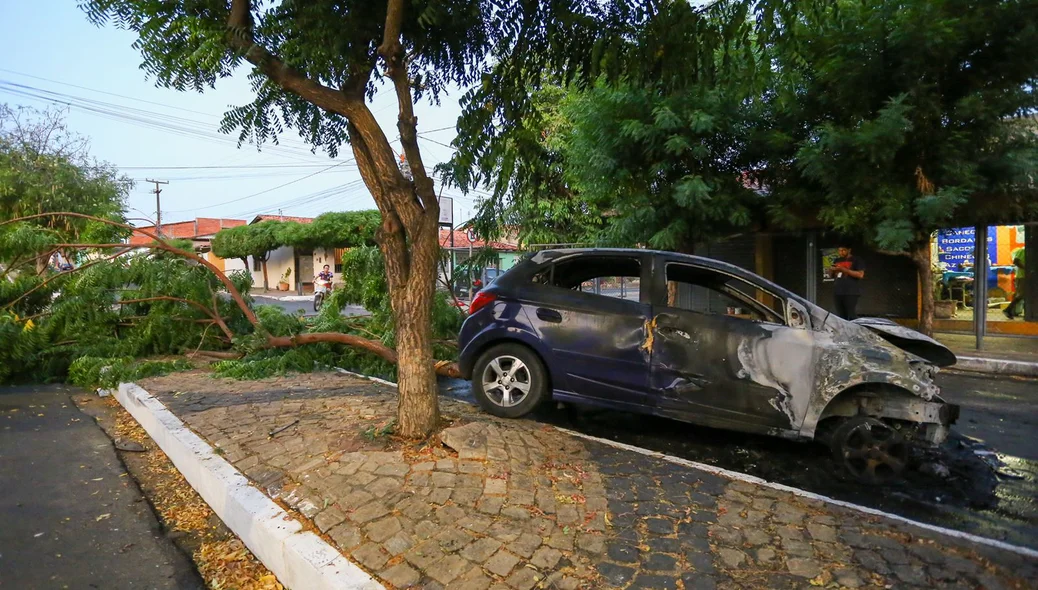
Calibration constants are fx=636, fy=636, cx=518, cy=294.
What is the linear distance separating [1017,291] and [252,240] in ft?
108

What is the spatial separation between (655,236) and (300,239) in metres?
24.9

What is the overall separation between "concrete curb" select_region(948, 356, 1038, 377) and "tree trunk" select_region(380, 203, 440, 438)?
8.35 meters

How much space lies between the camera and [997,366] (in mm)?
9367

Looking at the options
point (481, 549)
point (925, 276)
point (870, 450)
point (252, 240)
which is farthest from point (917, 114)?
point (252, 240)

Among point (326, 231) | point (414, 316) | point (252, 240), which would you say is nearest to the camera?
point (414, 316)

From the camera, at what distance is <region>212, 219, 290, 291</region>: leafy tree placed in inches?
1339

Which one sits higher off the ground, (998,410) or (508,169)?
(508,169)

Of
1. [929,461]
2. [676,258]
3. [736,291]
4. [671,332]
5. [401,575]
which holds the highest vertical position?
[676,258]

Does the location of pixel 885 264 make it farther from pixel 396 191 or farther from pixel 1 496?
pixel 1 496

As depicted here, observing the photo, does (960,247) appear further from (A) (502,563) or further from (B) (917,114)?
(A) (502,563)

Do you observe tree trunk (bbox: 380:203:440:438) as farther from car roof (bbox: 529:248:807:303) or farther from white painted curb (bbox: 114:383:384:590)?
car roof (bbox: 529:248:807:303)

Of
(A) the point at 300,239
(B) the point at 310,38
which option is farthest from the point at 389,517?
(A) the point at 300,239

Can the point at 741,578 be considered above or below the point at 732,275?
below

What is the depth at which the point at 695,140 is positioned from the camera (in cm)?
1079
